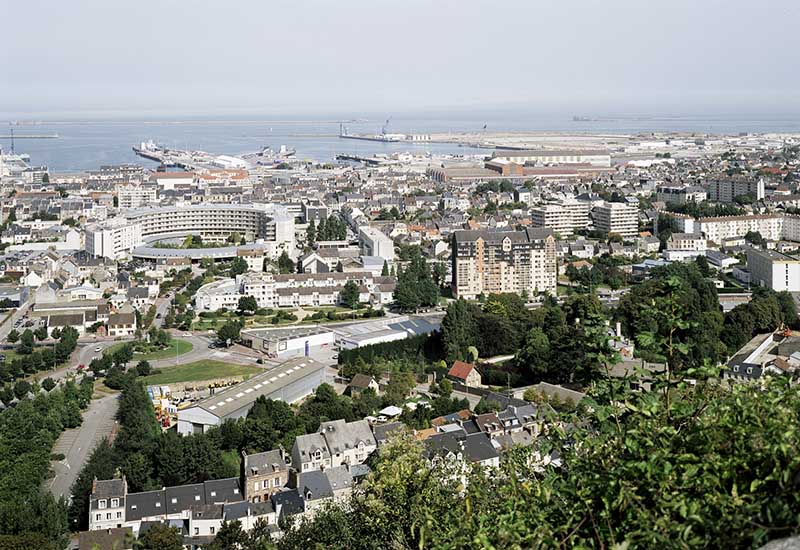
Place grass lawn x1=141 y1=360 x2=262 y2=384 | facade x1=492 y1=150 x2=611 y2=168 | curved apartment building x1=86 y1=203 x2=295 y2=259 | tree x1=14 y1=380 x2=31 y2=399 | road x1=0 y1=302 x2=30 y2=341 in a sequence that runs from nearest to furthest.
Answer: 1. tree x1=14 y1=380 x2=31 y2=399
2. grass lawn x1=141 y1=360 x2=262 y2=384
3. road x1=0 y1=302 x2=30 y2=341
4. curved apartment building x1=86 y1=203 x2=295 y2=259
5. facade x1=492 y1=150 x2=611 y2=168

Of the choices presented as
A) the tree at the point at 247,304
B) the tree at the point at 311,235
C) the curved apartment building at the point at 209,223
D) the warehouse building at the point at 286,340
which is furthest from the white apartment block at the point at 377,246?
the warehouse building at the point at 286,340

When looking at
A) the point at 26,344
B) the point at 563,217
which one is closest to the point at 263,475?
the point at 26,344

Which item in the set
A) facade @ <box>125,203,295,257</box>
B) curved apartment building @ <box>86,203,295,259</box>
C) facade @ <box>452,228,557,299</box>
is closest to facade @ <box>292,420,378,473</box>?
facade @ <box>452,228,557,299</box>

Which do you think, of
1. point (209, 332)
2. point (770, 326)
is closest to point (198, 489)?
point (209, 332)

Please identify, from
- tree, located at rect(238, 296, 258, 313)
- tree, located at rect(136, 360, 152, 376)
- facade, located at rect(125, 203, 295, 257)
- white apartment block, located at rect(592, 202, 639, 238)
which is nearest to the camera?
tree, located at rect(136, 360, 152, 376)

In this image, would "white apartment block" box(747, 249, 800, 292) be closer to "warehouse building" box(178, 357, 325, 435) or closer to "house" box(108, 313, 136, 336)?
"warehouse building" box(178, 357, 325, 435)

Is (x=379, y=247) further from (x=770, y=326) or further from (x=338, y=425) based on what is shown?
(x=338, y=425)
